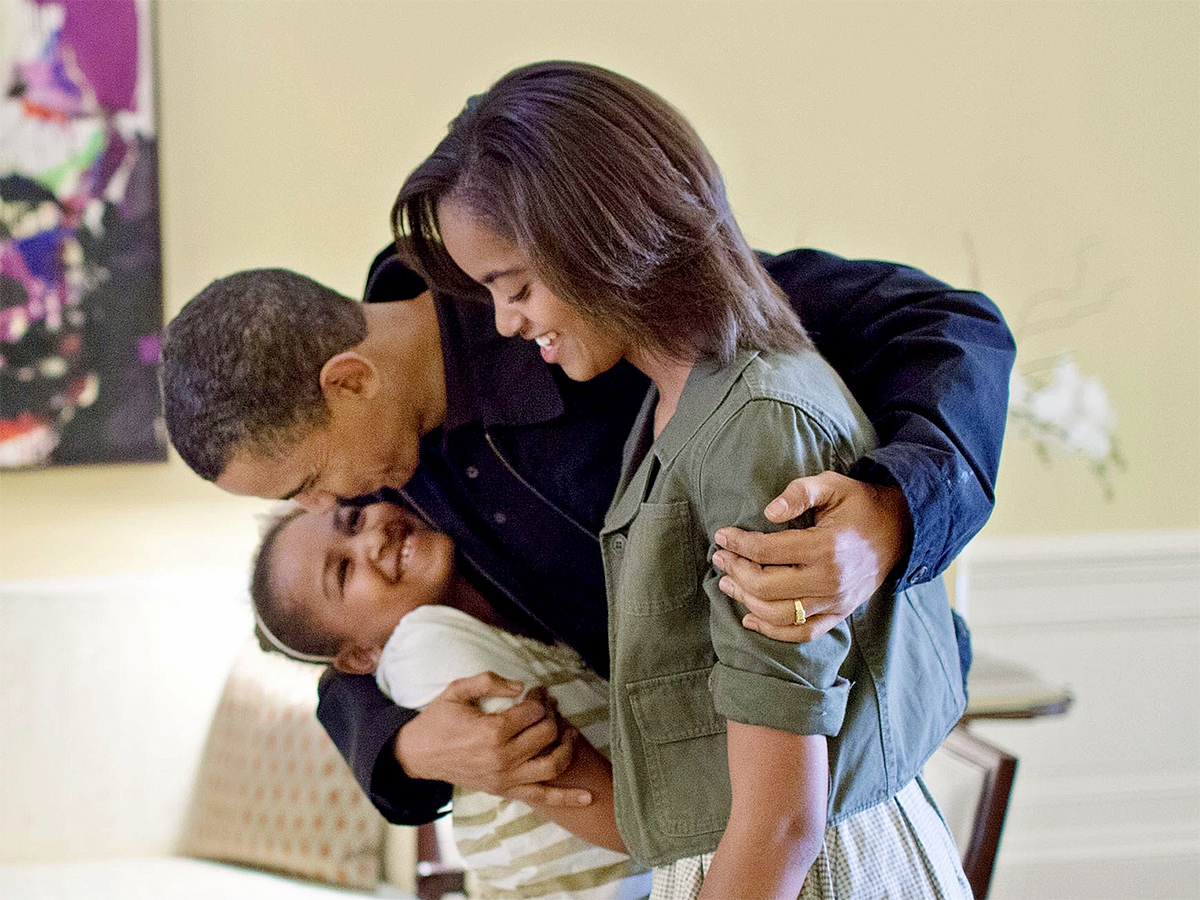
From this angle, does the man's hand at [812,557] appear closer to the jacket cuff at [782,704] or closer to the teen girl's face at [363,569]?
the jacket cuff at [782,704]

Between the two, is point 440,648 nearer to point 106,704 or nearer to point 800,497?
point 800,497

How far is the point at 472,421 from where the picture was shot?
4.74 ft

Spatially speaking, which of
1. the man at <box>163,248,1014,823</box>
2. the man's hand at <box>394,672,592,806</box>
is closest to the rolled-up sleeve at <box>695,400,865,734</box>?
the man at <box>163,248,1014,823</box>

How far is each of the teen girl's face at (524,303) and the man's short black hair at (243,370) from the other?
322 millimetres

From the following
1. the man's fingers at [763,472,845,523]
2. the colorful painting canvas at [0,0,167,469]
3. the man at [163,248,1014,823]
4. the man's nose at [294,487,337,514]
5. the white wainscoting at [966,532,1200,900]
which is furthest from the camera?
the white wainscoting at [966,532,1200,900]

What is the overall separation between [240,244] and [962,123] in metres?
1.74

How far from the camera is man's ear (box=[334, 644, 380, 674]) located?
166 cm

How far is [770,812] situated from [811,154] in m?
2.10

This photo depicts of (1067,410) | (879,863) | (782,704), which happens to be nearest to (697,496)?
(782,704)

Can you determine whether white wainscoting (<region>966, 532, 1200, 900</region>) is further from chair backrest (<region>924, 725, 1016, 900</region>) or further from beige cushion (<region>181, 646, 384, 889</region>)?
beige cushion (<region>181, 646, 384, 889</region>)

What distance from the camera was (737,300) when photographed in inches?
40.6

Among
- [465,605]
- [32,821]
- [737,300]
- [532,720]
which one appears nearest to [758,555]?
[737,300]

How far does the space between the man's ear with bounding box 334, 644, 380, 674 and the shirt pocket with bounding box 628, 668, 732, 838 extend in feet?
2.21

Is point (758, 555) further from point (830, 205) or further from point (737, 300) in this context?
point (830, 205)
